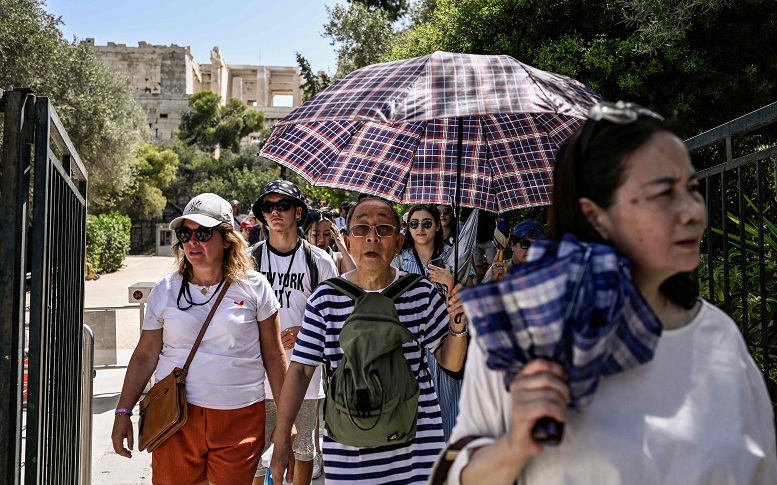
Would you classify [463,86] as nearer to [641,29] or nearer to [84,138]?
[641,29]

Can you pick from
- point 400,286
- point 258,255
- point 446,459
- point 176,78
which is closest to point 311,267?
point 258,255

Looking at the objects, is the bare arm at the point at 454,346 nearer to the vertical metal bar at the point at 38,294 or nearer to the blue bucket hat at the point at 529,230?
the vertical metal bar at the point at 38,294

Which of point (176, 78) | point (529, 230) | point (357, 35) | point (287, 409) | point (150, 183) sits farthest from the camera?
point (176, 78)

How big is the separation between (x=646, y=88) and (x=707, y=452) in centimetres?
714

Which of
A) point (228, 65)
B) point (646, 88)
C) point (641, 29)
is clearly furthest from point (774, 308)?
point (228, 65)

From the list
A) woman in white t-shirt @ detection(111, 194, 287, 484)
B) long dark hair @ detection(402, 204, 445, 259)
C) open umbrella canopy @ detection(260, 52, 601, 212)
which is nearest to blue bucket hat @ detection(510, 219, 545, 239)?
open umbrella canopy @ detection(260, 52, 601, 212)

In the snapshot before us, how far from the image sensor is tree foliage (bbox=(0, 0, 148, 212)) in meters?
20.0

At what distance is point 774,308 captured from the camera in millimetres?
3912

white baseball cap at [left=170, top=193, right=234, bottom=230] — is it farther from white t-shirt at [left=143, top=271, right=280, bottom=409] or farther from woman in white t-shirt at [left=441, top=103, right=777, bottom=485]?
woman in white t-shirt at [left=441, top=103, right=777, bottom=485]

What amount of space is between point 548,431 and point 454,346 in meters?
1.77

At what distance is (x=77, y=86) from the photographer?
2373 centimetres

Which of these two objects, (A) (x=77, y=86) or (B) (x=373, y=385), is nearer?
(B) (x=373, y=385)

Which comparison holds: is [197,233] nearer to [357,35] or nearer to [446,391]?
[446,391]

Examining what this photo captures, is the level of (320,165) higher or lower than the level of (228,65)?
lower
